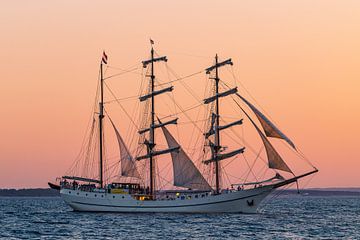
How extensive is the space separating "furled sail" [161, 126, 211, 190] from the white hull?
1.43 metres

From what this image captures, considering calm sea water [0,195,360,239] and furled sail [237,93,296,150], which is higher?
furled sail [237,93,296,150]

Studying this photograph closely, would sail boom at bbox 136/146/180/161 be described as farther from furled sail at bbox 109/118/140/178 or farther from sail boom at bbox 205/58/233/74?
sail boom at bbox 205/58/233/74

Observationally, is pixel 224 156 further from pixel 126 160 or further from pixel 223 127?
pixel 126 160

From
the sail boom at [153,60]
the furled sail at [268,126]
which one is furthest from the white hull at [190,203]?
the sail boom at [153,60]

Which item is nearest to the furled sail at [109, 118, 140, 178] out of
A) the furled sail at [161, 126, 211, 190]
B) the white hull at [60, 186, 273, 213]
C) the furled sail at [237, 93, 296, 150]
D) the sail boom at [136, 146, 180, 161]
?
the white hull at [60, 186, 273, 213]

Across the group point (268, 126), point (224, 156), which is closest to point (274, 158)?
point (268, 126)

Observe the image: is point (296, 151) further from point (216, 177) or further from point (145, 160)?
point (145, 160)

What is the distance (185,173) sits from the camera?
101m

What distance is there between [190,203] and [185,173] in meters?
4.09

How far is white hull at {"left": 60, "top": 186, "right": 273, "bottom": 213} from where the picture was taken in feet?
326

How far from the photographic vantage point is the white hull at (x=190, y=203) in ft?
326

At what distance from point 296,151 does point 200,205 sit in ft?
56.7

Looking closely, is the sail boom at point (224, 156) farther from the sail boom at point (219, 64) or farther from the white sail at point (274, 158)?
the sail boom at point (219, 64)

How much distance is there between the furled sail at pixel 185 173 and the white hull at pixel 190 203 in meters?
1.43
